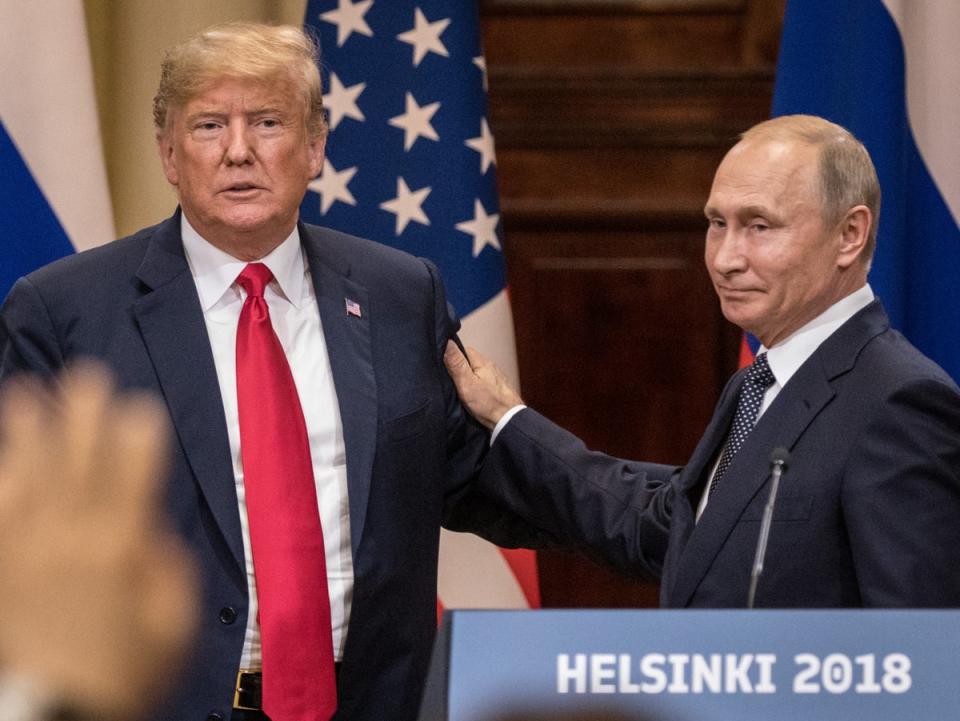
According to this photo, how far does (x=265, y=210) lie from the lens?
2143 mm

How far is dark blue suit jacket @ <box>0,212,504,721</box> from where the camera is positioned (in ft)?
6.68

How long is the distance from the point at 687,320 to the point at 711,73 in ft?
1.81

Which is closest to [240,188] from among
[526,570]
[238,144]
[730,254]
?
[238,144]

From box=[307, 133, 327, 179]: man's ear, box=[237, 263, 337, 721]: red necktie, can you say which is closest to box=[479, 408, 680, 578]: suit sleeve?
box=[237, 263, 337, 721]: red necktie

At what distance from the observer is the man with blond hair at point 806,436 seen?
178 cm

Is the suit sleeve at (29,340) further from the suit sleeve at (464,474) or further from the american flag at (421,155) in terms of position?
the american flag at (421,155)

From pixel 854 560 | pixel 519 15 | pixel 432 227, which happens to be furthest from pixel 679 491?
pixel 519 15

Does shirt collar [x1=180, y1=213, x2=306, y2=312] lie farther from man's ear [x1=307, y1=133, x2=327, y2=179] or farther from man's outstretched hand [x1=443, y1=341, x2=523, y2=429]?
man's outstretched hand [x1=443, y1=341, x2=523, y2=429]

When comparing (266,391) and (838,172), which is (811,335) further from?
(266,391)

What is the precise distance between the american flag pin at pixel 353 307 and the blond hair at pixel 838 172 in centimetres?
62

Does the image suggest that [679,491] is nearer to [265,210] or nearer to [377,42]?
[265,210]

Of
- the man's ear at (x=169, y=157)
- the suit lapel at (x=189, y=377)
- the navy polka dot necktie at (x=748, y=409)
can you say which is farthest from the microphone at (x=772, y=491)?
the man's ear at (x=169, y=157)

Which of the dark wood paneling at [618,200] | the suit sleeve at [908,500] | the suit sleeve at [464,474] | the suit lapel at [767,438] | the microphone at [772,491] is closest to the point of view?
the microphone at [772,491]

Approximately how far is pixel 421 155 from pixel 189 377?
1.09 meters
